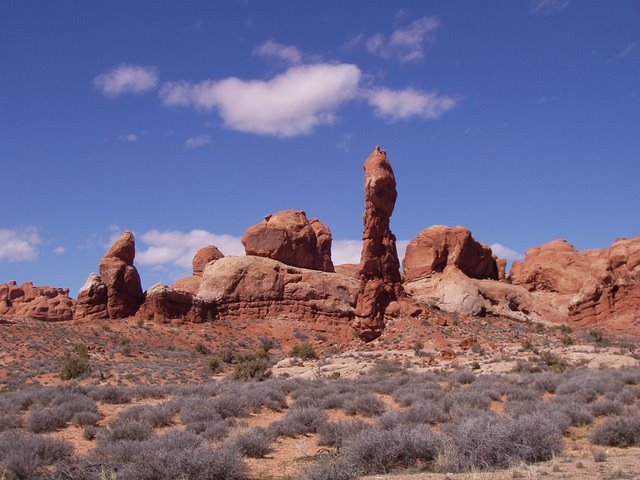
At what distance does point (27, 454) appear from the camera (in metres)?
9.55

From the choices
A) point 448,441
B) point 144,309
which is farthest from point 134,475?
point 144,309

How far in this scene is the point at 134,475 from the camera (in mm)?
8297

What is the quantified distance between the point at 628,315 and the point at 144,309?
127 ft

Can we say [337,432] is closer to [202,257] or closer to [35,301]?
[202,257]

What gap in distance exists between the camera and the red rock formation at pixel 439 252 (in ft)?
196

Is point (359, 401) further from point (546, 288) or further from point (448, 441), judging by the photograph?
point (546, 288)

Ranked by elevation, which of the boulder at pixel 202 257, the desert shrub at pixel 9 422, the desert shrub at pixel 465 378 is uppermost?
the boulder at pixel 202 257

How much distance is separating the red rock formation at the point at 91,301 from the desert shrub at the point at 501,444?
47.4 metres

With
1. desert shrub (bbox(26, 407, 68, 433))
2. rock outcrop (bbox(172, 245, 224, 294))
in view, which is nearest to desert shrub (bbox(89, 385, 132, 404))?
desert shrub (bbox(26, 407, 68, 433))

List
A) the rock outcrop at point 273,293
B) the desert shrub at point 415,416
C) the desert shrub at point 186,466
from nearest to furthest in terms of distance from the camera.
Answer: the desert shrub at point 186,466 → the desert shrub at point 415,416 → the rock outcrop at point 273,293

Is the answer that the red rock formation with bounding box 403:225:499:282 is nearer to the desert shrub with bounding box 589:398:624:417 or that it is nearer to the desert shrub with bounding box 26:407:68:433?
the desert shrub with bounding box 589:398:624:417

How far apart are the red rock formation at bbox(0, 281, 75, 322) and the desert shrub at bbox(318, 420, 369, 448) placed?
61.2m

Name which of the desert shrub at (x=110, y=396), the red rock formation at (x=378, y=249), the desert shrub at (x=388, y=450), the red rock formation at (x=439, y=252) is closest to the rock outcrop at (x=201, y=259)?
the red rock formation at (x=439, y=252)

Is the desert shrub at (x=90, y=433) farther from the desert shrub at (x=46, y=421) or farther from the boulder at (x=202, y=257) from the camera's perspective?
the boulder at (x=202, y=257)
